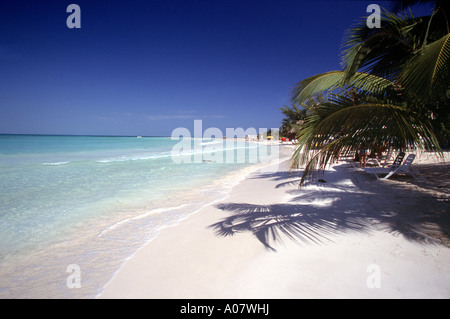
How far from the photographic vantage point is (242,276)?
83.0 inches

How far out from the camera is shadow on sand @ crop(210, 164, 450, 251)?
112 inches

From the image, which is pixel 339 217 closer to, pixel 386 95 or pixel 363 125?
pixel 363 125

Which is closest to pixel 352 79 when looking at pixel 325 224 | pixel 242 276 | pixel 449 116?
pixel 449 116

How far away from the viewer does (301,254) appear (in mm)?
2414

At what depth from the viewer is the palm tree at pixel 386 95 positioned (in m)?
2.26

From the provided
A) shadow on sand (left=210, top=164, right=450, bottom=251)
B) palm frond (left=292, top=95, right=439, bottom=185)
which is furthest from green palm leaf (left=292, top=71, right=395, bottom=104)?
shadow on sand (left=210, top=164, right=450, bottom=251)

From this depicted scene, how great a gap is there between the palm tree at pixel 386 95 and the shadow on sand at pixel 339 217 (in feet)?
3.09

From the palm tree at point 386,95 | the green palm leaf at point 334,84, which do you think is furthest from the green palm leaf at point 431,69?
the green palm leaf at point 334,84

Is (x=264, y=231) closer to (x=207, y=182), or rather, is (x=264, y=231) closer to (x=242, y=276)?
(x=242, y=276)

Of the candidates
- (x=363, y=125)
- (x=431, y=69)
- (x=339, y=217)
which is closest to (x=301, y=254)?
(x=339, y=217)

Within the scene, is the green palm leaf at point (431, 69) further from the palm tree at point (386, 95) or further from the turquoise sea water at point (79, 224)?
the turquoise sea water at point (79, 224)

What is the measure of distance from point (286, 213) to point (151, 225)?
259cm

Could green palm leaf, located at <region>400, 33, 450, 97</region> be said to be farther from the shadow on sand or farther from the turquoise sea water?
the turquoise sea water

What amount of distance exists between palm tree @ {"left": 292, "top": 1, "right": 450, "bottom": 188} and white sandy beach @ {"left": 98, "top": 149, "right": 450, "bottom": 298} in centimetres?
105
